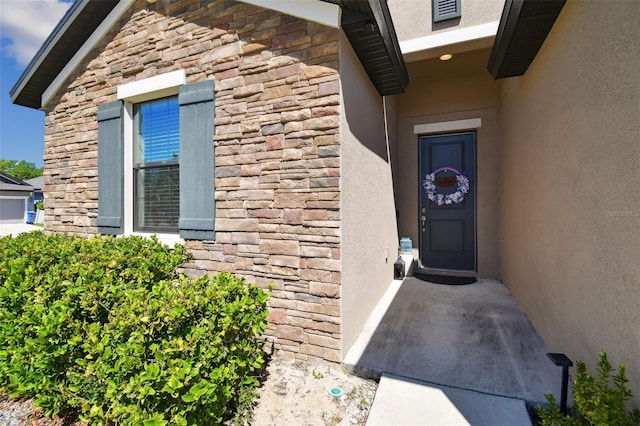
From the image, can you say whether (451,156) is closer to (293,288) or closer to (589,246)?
(589,246)

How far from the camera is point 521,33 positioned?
2.78 metres

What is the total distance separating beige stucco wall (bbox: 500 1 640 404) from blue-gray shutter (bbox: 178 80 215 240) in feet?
10.7

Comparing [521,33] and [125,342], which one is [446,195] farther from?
[125,342]

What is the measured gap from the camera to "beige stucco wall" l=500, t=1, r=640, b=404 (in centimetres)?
163

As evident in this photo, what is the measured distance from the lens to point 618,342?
1.71 m

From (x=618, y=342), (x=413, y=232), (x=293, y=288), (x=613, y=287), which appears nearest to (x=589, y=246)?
(x=613, y=287)

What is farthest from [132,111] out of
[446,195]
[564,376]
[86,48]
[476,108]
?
[476,108]

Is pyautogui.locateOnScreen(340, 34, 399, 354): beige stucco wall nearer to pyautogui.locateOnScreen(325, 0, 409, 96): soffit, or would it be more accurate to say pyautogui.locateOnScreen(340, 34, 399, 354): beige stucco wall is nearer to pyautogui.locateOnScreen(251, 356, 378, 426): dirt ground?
pyautogui.locateOnScreen(325, 0, 409, 96): soffit

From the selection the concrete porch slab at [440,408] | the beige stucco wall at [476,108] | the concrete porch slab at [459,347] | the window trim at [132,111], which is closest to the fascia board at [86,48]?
the window trim at [132,111]

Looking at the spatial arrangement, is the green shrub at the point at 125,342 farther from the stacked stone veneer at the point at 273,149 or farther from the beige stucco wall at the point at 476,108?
the beige stucco wall at the point at 476,108

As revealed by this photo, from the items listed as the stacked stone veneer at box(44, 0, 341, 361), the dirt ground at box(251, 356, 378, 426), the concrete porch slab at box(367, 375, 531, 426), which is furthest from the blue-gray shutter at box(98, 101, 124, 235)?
the concrete porch slab at box(367, 375, 531, 426)

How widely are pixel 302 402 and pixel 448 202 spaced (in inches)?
179

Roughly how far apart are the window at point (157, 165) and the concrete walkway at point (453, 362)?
281 centimetres

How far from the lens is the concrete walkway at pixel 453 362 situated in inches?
81.5
